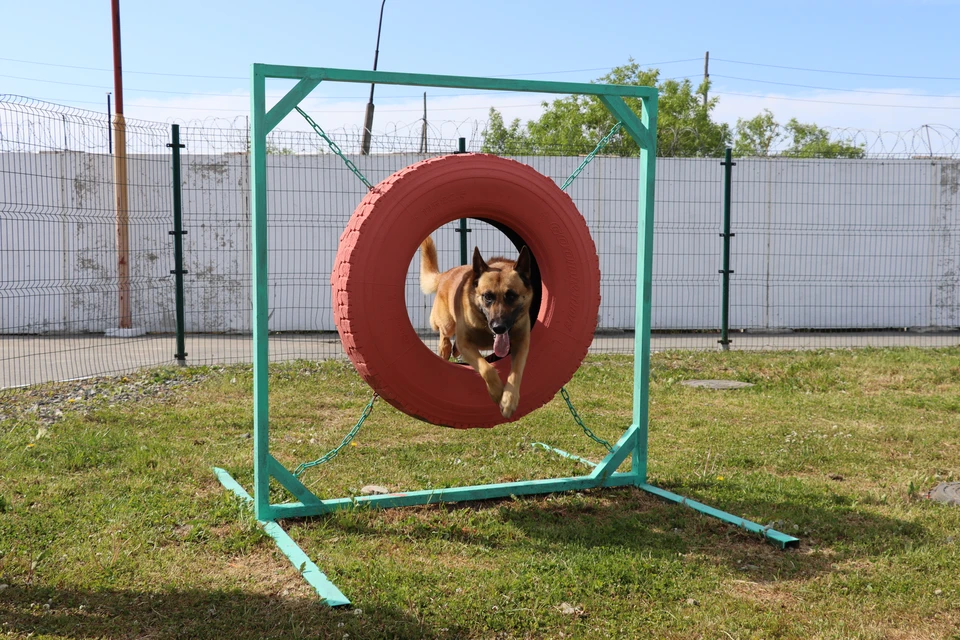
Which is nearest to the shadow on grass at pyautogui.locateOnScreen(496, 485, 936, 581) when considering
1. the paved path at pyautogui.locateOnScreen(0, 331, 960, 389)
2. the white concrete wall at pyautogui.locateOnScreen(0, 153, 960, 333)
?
the paved path at pyautogui.locateOnScreen(0, 331, 960, 389)

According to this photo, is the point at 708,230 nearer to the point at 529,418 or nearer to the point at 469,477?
the point at 529,418

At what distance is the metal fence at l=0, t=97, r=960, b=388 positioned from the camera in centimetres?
1262

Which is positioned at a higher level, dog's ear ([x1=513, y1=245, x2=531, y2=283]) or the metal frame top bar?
the metal frame top bar

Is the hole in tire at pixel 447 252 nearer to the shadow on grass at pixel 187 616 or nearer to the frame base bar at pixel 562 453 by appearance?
the frame base bar at pixel 562 453

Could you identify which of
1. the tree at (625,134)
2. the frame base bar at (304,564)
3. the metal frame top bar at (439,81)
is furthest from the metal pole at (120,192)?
the tree at (625,134)

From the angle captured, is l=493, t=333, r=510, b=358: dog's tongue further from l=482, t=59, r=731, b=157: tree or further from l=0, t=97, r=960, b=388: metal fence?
l=482, t=59, r=731, b=157: tree

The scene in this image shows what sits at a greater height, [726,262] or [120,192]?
[120,192]

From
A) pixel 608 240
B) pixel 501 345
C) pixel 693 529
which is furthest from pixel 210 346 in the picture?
pixel 693 529

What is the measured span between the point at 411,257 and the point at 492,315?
21.4 inches

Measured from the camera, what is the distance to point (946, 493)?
5.05 meters

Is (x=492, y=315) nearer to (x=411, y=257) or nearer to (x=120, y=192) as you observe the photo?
(x=411, y=257)

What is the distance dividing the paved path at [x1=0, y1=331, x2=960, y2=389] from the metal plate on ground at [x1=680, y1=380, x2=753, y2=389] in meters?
2.40

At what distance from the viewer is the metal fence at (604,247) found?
1262 cm

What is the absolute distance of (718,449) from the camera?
608 centimetres
